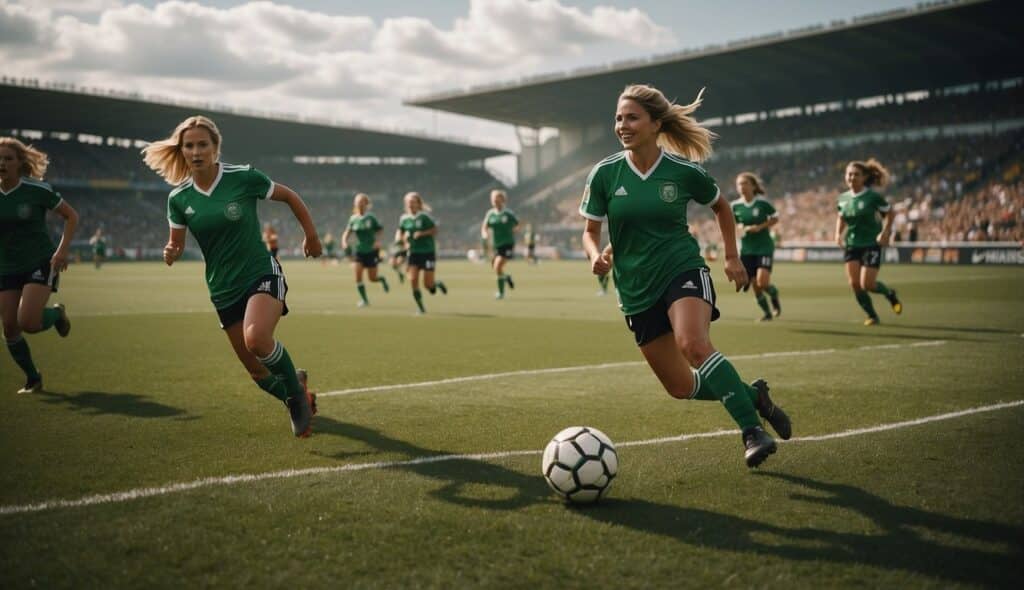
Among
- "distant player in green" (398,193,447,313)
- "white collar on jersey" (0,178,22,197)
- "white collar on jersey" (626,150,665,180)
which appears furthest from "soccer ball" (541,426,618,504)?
"distant player in green" (398,193,447,313)

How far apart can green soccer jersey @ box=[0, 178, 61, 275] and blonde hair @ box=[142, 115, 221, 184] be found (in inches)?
94.4

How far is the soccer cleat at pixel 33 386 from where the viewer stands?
7.94 meters

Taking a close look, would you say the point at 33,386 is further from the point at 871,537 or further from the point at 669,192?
the point at 871,537

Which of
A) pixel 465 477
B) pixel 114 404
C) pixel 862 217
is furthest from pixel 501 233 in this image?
pixel 465 477


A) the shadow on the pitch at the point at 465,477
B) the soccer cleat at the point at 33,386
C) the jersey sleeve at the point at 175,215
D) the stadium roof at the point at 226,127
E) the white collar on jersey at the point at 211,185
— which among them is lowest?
the shadow on the pitch at the point at 465,477

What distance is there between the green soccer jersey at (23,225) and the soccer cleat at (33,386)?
1.11m

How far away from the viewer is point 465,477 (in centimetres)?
481

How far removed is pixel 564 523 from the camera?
3.98 meters

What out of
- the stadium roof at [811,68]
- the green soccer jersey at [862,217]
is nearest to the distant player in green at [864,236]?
the green soccer jersey at [862,217]

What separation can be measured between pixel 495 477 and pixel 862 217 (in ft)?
35.6

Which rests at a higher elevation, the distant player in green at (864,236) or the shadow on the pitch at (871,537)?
the distant player in green at (864,236)

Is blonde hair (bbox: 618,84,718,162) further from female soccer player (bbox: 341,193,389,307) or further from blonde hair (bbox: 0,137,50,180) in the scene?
female soccer player (bbox: 341,193,389,307)

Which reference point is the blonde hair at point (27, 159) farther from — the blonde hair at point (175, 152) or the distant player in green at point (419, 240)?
the distant player in green at point (419, 240)

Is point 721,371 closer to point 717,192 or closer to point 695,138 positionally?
point 717,192
